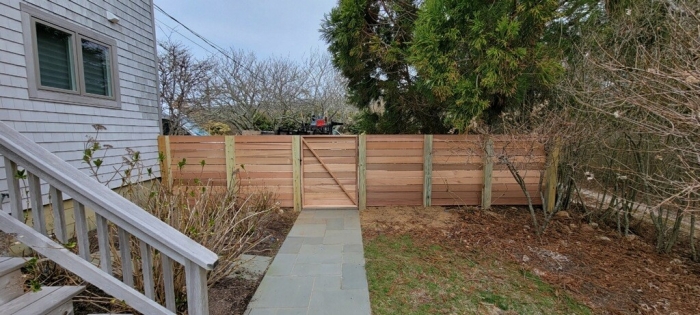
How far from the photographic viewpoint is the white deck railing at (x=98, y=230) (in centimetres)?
159

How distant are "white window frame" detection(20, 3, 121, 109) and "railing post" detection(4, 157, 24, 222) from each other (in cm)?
245

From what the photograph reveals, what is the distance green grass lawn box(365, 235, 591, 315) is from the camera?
8.08 ft

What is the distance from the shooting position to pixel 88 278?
67.4 inches

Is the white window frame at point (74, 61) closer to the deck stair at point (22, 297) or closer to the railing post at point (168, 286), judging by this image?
the deck stair at point (22, 297)

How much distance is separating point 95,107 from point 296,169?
10.0 ft

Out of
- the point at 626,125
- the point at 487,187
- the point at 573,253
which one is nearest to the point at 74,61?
the point at 487,187

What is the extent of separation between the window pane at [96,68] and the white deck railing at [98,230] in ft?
10.5

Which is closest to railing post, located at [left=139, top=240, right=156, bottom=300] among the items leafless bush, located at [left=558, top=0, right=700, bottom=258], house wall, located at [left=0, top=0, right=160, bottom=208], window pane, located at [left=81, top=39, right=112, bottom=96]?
house wall, located at [left=0, top=0, right=160, bottom=208]

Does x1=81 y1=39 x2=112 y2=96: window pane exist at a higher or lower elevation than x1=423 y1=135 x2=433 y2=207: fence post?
higher

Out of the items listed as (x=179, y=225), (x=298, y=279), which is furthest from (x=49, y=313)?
(x=298, y=279)

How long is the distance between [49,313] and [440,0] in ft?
16.4

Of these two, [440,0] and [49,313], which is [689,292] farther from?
[49,313]

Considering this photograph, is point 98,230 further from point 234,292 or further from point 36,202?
point 234,292

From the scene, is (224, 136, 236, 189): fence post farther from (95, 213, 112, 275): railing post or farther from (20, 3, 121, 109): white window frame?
(95, 213, 112, 275): railing post
